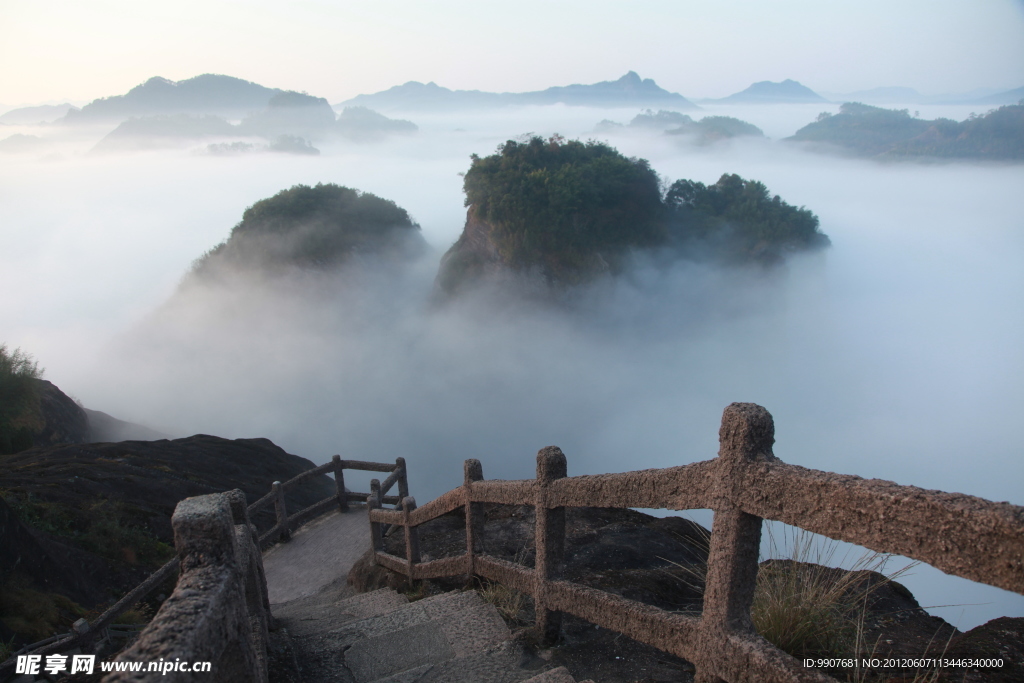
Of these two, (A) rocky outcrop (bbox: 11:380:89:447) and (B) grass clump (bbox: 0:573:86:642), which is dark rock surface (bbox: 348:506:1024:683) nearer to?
(B) grass clump (bbox: 0:573:86:642)

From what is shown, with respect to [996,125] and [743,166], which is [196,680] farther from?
[743,166]

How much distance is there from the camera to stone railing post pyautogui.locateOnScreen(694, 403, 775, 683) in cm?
194

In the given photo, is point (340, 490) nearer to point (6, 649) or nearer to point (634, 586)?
point (6, 649)

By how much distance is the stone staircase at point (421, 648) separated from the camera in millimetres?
2949

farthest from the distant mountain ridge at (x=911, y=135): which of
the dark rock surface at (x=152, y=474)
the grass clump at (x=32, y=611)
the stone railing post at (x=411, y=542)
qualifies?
the grass clump at (x=32, y=611)

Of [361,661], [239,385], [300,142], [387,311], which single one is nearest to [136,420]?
[239,385]

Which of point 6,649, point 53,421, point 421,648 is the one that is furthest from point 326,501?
point 53,421

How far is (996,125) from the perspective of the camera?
3027 inches

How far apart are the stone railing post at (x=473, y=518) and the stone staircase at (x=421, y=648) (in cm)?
26

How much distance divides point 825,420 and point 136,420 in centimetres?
6197

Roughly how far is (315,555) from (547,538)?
720 centimetres

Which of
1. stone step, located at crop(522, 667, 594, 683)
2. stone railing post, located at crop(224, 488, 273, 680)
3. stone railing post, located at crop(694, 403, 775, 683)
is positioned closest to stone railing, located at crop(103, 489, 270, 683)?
stone railing post, located at crop(224, 488, 273, 680)

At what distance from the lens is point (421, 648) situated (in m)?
3.36

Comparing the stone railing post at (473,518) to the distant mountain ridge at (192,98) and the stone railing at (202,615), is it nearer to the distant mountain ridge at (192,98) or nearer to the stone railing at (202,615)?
the stone railing at (202,615)
